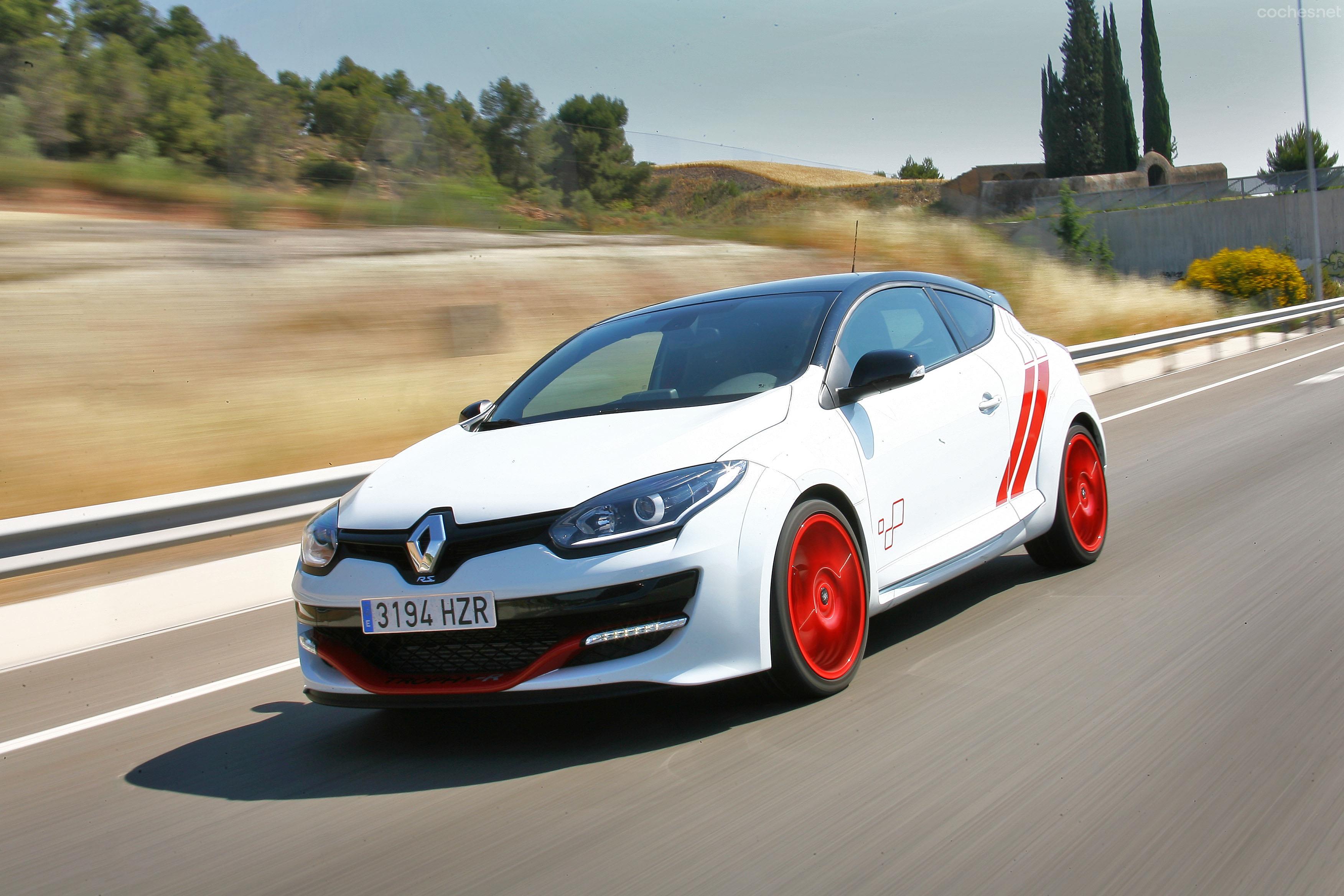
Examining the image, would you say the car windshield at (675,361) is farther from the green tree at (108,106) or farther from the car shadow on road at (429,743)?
the green tree at (108,106)

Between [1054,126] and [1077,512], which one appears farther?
[1054,126]

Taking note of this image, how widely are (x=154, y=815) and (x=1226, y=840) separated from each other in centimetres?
297

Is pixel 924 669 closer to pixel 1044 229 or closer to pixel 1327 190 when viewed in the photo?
pixel 1044 229

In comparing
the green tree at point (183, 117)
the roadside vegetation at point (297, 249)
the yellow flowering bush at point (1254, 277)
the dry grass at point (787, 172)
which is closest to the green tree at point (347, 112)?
the roadside vegetation at point (297, 249)

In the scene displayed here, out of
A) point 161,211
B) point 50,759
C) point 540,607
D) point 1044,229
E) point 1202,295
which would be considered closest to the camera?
point 540,607

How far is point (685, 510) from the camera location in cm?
395

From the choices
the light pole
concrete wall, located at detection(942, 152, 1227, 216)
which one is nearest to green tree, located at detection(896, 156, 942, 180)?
concrete wall, located at detection(942, 152, 1227, 216)

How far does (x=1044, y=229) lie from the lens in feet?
175

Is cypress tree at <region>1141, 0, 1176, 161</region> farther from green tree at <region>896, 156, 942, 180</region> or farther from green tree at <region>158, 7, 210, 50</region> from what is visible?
green tree at <region>158, 7, 210, 50</region>

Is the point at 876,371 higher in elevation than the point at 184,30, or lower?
lower

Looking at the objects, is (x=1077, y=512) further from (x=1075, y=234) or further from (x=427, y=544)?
(x=1075, y=234)

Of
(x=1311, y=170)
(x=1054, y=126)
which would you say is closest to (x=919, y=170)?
(x=1054, y=126)

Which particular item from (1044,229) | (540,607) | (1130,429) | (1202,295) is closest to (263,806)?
(540,607)

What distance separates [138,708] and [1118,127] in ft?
296
